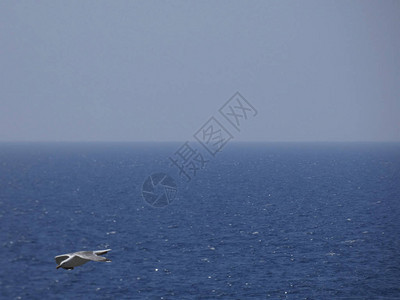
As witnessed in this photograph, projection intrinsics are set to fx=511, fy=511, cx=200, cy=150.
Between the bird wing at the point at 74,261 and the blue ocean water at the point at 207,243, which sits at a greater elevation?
the bird wing at the point at 74,261

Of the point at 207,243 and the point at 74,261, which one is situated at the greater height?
the point at 74,261

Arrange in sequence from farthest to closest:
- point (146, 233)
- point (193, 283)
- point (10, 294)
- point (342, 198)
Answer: point (342, 198)
point (146, 233)
point (193, 283)
point (10, 294)

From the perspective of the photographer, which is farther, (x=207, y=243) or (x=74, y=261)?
(x=207, y=243)

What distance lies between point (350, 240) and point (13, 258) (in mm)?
50167

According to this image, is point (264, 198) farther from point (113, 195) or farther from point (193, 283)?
point (193, 283)

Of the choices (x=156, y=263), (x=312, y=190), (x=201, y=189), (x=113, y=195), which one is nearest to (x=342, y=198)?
(x=312, y=190)

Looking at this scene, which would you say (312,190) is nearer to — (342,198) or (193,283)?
(342,198)

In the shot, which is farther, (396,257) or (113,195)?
(113,195)

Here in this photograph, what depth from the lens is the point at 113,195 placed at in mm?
136750

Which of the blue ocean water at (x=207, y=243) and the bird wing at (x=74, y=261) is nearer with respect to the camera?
the bird wing at (x=74, y=261)

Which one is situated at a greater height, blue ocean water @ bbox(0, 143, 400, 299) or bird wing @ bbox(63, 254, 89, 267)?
bird wing @ bbox(63, 254, 89, 267)

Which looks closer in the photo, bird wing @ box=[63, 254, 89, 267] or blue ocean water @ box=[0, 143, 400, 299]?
bird wing @ box=[63, 254, 89, 267]

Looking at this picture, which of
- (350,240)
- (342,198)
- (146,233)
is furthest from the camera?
(342,198)

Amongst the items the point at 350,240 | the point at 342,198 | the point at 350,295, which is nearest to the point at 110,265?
the point at 350,295
